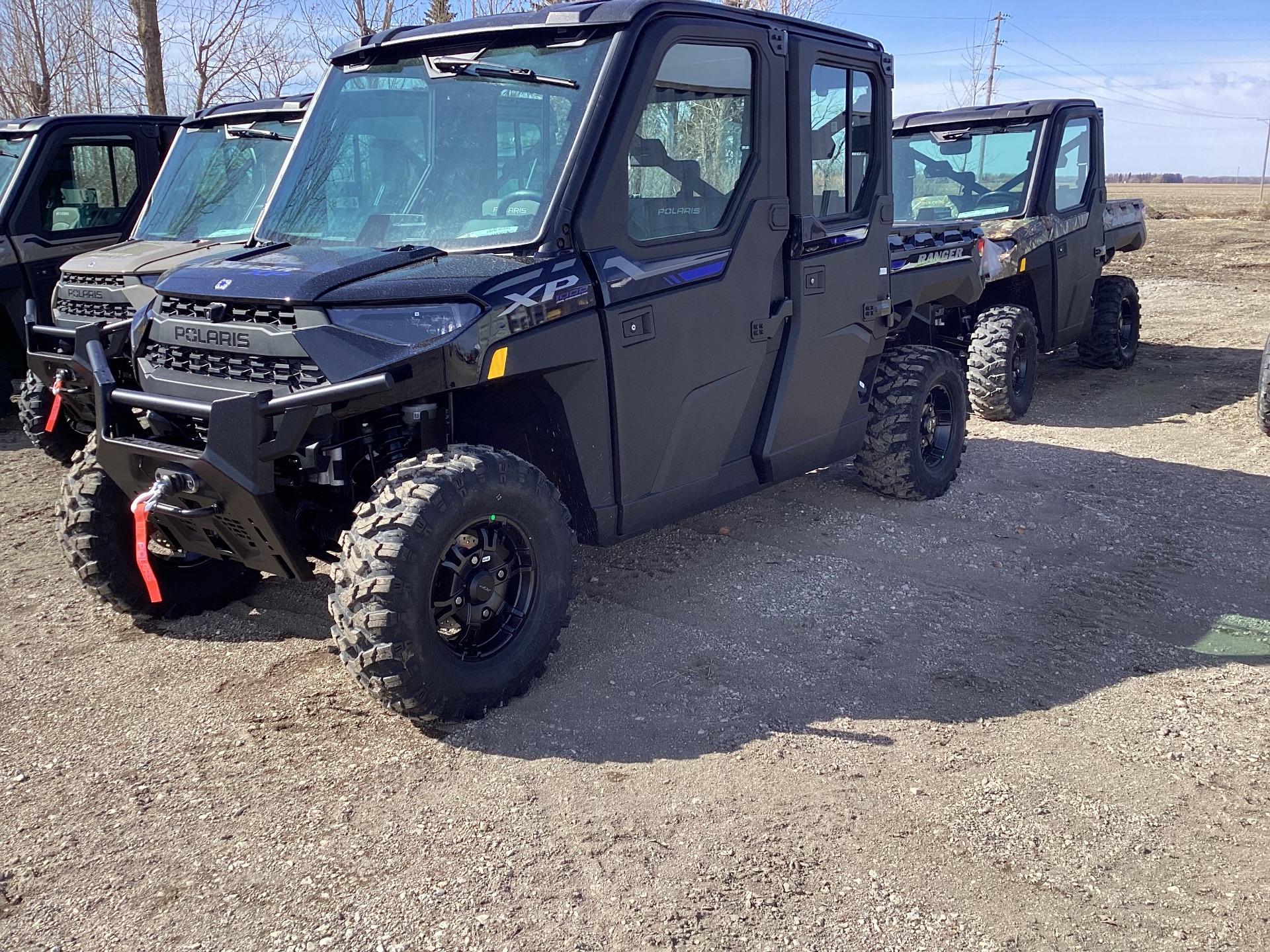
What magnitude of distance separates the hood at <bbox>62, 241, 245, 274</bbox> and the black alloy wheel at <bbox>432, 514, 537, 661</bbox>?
3.65 meters

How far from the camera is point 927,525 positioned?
6109mm

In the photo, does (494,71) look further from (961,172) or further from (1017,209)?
(961,172)

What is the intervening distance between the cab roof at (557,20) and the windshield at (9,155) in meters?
5.23

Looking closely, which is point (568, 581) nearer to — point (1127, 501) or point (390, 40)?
point (390, 40)

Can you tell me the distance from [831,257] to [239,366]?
2.83m

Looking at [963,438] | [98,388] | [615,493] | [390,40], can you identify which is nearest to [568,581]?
[615,493]

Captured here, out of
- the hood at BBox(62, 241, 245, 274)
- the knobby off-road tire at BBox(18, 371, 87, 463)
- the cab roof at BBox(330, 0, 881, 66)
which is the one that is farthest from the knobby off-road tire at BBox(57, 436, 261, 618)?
the knobby off-road tire at BBox(18, 371, 87, 463)

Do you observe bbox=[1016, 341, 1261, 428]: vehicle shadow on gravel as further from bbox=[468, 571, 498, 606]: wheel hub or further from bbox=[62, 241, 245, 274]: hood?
bbox=[62, 241, 245, 274]: hood

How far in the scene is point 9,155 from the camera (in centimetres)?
866

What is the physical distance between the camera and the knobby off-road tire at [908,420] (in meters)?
6.22

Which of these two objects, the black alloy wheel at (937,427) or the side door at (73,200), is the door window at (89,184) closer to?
the side door at (73,200)

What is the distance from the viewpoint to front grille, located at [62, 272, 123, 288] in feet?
22.8

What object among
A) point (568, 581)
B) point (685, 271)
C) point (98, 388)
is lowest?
point (568, 581)

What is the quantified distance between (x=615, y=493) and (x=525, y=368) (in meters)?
0.77
